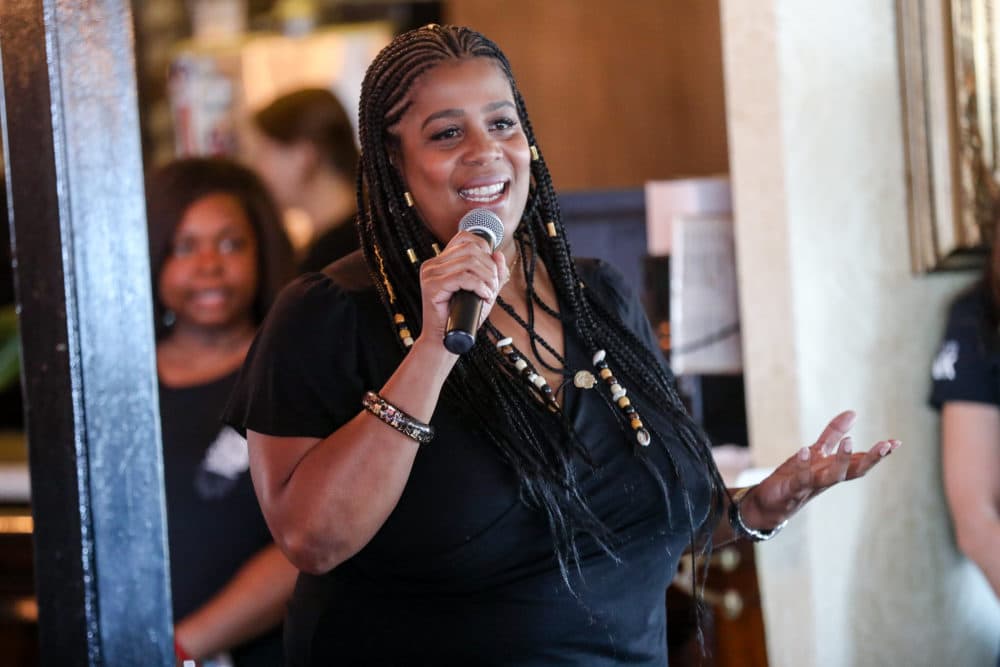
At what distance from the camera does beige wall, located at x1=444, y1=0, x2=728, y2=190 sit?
3.56 metres

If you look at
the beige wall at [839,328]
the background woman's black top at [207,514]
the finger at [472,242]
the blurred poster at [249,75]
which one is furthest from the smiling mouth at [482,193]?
the blurred poster at [249,75]

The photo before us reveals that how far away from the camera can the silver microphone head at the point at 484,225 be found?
1095mm

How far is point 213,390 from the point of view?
6.23 ft

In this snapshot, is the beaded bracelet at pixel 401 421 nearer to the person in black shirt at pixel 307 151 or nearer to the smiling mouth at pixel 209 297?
the smiling mouth at pixel 209 297

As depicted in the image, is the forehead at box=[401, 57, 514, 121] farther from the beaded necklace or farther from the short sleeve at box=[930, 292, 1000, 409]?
the short sleeve at box=[930, 292, 1000, 409]

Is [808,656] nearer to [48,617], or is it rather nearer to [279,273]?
[279,273]

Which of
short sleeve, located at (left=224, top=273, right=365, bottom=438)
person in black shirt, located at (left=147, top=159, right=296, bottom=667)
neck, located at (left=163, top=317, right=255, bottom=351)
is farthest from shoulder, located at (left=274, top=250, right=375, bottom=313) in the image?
neck, located at (left=163, top=317, right=255, bottom=351)

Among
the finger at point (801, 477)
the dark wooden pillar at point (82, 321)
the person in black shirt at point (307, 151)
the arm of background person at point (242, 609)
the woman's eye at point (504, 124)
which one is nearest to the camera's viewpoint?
the dark wooden pillar at point (82, 321)

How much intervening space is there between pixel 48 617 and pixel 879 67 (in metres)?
1.99

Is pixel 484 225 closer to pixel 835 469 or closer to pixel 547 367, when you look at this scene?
pixel 547 367

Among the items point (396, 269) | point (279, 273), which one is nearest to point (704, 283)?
point (279, 273)

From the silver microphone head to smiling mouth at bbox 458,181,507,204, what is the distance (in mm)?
20

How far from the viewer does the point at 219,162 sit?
2.14m

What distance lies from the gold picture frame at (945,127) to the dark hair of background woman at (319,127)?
1.15 metres
